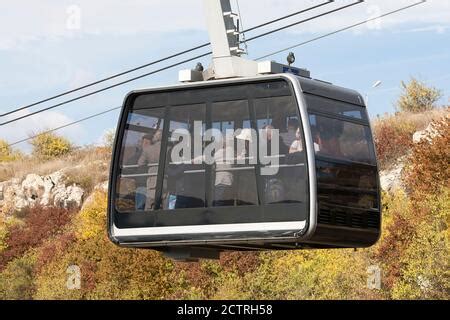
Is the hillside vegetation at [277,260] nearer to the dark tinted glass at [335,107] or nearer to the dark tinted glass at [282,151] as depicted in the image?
the dark tinted glass at [335,107]

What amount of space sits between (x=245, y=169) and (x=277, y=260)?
105 ft

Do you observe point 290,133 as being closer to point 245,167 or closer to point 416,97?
point 245,167

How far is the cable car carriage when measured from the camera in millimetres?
17109

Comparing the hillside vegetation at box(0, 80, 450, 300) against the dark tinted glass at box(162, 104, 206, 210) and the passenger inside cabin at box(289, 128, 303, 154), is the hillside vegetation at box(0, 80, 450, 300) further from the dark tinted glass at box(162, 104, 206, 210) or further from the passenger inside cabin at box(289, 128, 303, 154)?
the passenger inside cabin at box(289, 128, 303, 154)

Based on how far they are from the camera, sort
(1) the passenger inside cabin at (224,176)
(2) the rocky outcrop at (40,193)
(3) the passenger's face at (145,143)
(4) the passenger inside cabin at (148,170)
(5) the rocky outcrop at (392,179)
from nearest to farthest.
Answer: (1) the passenger inside cabin at (224,176), (4) the passenger inside cabin at (148,170), (3) the passenger's face at (145,143), (5) the rocky outcrop at (392,179), (2) the rocky outcrop at (40,193)

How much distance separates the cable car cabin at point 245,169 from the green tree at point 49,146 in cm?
7988

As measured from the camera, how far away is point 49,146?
98562 mm

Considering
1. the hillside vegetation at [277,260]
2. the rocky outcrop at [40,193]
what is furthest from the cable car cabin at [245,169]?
the rocky outcrop at [40,193]

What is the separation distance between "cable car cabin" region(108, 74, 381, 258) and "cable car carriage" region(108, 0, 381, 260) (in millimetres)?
15

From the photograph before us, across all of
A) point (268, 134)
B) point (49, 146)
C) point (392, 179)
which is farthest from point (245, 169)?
point (49, 146)

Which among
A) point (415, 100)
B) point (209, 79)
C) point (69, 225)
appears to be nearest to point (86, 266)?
point (69, 225)

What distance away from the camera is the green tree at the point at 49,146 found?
9819 cm

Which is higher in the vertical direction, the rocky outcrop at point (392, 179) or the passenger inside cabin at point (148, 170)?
the passenger inside cabin at point (148, 170)

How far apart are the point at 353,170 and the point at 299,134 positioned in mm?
1265
